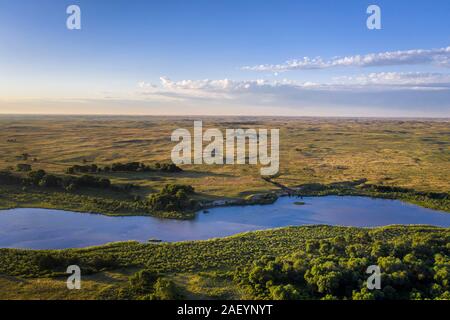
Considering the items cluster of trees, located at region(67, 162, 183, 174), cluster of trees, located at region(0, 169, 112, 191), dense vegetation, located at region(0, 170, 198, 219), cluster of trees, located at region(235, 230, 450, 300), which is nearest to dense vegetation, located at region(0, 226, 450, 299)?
cluster of trees, located at region(235, 230, 450, 300)

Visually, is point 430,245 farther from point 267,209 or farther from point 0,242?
point 0,242

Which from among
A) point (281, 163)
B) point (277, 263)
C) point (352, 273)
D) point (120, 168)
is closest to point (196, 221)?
point (277, 263)

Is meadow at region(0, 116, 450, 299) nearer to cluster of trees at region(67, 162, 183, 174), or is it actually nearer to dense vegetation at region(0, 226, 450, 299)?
dense vegetation at region(0, 226, 450, 299)

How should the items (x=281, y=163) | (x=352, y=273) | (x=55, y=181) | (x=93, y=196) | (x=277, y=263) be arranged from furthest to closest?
(x=281, y=163) → (x=55, y=181) → (x=93, y=196) → (x=277, y=263) → (x=352, y=273)

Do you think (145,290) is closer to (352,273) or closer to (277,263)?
(277,263)

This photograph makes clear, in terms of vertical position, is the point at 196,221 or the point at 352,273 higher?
the point at 352,273
